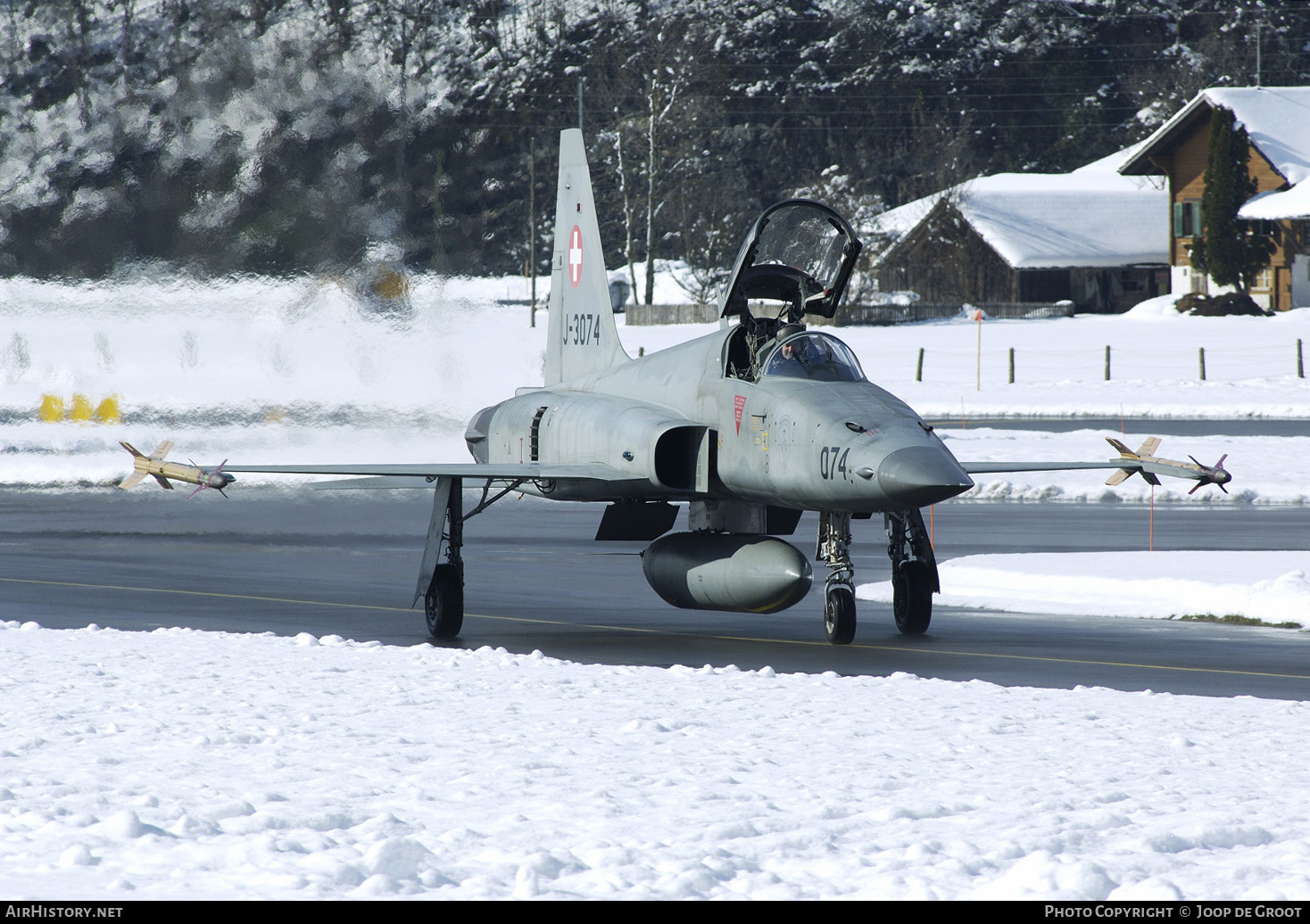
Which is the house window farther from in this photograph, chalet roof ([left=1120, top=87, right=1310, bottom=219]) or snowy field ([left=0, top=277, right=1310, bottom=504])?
snowy field ([left=0, top=277, right=1310, bottom=504])

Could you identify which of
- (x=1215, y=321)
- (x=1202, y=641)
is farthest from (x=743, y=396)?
(x=1215, y=321)

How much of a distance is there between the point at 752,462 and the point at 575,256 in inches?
238

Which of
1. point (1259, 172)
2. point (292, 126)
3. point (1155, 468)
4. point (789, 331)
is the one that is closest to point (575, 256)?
point (789, 331)

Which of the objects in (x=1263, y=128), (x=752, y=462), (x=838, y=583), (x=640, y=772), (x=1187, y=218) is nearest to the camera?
(x=640, y=772)

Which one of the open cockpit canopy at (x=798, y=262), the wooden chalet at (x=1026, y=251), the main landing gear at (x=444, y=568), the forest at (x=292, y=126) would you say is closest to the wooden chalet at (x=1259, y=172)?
the wooden chalet at (x=1026, y=251)

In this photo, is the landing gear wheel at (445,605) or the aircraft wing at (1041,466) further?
the aircraft wing at (1041,466)

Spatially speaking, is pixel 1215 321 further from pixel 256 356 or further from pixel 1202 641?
pixel 1202 641

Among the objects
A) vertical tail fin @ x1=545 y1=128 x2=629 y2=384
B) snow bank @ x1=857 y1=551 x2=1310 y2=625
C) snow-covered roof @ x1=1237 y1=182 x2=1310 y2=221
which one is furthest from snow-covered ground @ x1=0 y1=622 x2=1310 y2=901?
snow-covered roof @ x1=1237 y1=182 x2=1310 y2=221

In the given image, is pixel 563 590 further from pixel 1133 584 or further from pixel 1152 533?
pixel 1152 533

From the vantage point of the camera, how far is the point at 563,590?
55.7ft

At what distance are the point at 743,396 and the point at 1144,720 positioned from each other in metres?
5.37

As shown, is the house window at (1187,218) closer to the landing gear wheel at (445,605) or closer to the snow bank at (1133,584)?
the snow bank at (1133,584)

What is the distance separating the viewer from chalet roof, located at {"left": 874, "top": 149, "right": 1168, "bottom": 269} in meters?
77.1

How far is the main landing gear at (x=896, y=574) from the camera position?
13.4 metres
